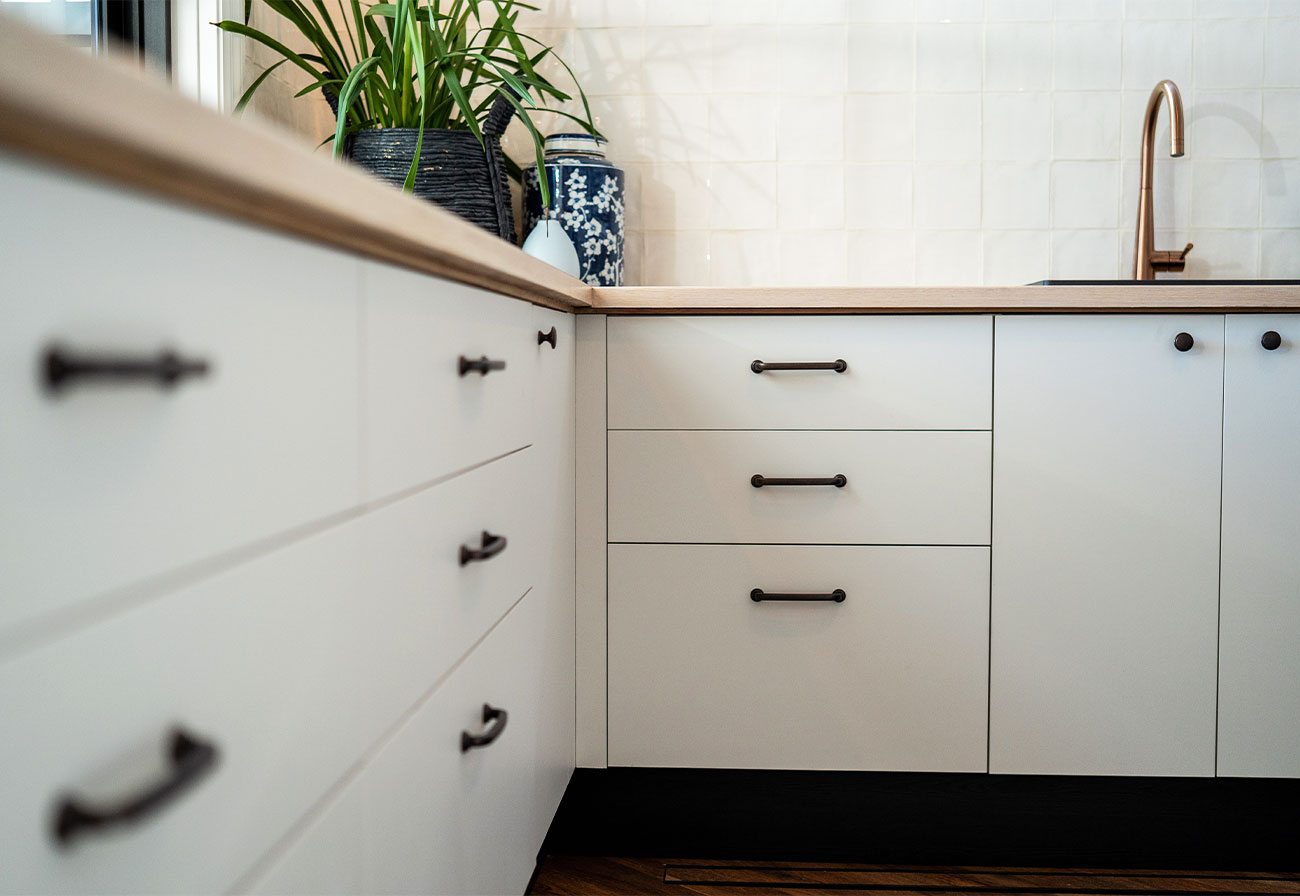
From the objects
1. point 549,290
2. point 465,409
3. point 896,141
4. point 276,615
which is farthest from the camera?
point 896,141

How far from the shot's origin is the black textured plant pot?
1.66 meters

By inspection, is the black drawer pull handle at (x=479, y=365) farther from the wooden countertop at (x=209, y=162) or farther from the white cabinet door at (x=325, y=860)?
the white cabinet door at (x=325, y=860)

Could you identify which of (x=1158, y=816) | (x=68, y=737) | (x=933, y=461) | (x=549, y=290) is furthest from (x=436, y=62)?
(x=1158, y=816)

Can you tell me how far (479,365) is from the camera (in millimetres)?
997

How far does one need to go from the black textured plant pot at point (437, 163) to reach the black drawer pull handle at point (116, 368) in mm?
1214

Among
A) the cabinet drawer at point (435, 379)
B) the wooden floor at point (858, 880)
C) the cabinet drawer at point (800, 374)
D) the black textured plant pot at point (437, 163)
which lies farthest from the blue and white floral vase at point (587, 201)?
the wooden floor at point (858, 880)

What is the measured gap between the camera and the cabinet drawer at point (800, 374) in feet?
5.18

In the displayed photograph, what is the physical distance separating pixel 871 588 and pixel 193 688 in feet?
4.07

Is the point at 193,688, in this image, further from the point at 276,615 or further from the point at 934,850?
the point at 934,850

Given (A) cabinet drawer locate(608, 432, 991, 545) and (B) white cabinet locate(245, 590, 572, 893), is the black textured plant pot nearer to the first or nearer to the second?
(A) cabinet drawer locate(608, 432, 991, 545)

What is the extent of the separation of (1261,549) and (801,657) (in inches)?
29.5

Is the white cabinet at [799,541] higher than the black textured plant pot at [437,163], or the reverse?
the black textured plant pot at [437,163]

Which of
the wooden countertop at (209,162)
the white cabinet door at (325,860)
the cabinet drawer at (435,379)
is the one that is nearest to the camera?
the wooden countertop at (209,162)

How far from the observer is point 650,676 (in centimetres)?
162
